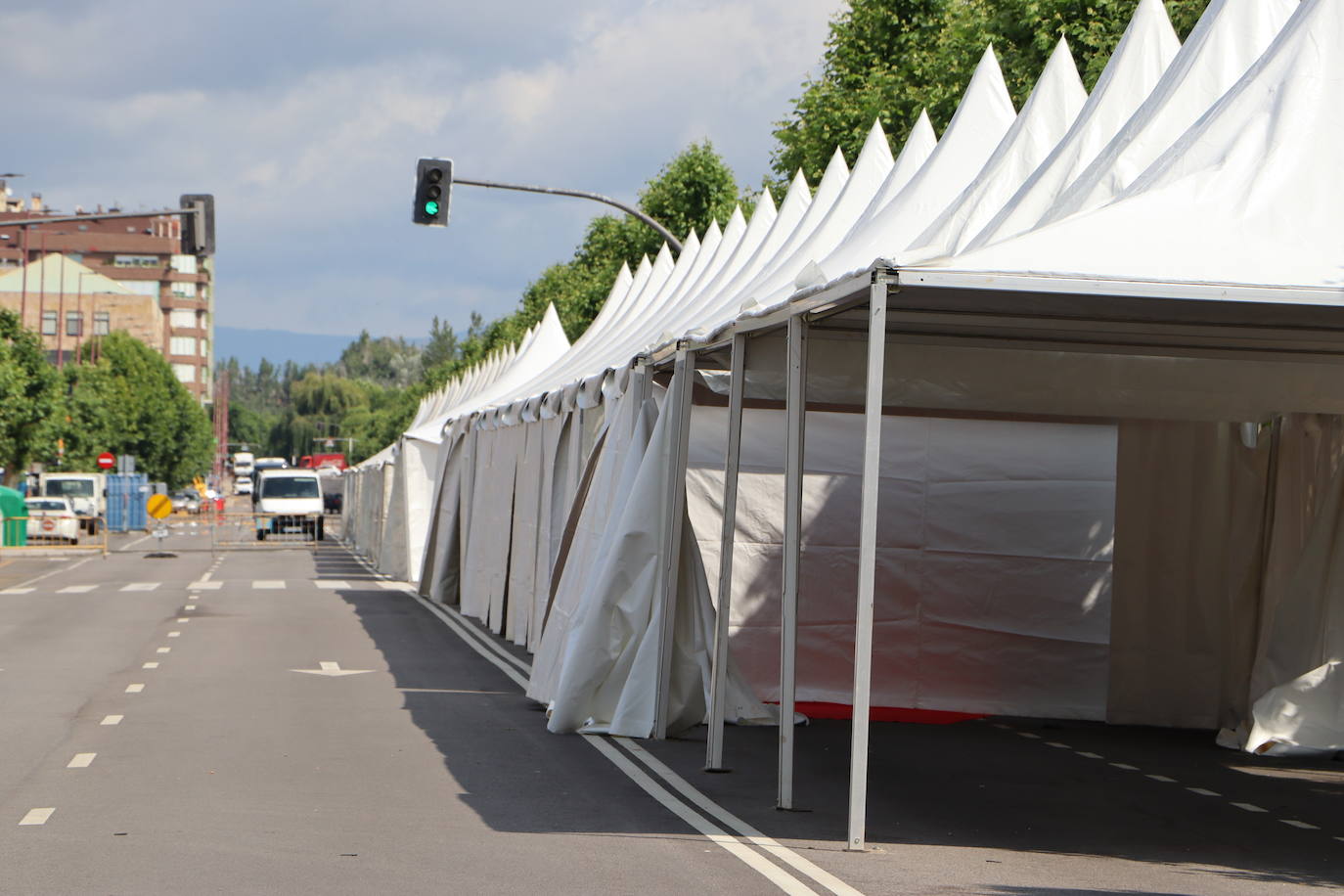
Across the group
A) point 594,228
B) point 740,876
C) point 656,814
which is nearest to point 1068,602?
point 656,814

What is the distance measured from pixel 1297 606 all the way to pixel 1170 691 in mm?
1686

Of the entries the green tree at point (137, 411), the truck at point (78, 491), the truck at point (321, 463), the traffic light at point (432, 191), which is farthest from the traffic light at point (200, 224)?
the truck at point (321, 463)

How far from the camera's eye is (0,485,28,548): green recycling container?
44.9m

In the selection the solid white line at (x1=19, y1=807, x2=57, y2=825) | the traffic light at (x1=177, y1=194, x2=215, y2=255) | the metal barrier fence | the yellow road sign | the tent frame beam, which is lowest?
the metal barrier fence

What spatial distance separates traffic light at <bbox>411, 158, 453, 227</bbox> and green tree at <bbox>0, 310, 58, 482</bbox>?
111 ft

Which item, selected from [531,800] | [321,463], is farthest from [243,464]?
[531,800]

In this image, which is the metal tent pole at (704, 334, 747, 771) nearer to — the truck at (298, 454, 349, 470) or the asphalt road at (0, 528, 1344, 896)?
the asphalt road at (0, 528, 1344, 896)

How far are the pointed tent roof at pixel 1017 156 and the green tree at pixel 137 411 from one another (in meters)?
82.0

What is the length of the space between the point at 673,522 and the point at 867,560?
4079 mm

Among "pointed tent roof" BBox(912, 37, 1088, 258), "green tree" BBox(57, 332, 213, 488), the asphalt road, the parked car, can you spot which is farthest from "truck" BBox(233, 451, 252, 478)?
"pointed tent roof" BBox(912, 37, 1088, 258)

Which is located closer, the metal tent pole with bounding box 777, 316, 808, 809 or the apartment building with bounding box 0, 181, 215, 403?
the metal tent pole with bounding box 777, 316, 808, 809

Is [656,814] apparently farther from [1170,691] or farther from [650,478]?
[1170,691]

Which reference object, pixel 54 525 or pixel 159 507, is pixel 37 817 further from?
pixel 54 525

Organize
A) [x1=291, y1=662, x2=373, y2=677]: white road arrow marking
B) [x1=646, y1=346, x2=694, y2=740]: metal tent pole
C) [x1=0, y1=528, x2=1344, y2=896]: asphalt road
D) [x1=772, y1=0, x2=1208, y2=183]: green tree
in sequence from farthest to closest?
[x1=772, y1=0, x2=1208, y2=183]: green tree, [x1=291, y1=662, x2=373, y2=677]: white road arrow marking, [x1=646, y1=346, x2=694, y2=740]: metal tent pole, [x1=0, y1=528, x2=1344, y2=896]: asphalt road
